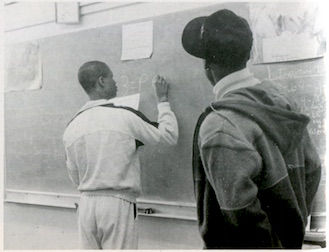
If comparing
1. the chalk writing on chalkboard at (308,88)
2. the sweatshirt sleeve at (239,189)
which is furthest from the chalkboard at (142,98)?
the sweatshirt sleeve at (239,189)

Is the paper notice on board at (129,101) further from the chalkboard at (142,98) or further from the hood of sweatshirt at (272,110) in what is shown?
the hood of sweatshirt at (272,110)

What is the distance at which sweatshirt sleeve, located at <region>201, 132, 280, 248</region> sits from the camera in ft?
4.53

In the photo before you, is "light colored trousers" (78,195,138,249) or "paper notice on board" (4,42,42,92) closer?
"light colored trousers" (78,195,138,249)

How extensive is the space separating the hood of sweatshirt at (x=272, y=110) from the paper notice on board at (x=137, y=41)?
0.30 metres

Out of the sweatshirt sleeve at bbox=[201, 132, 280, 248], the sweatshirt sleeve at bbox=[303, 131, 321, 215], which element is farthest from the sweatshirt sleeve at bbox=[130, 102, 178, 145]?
the sweatshirt sleeve at bbox=[303, 131, 321, 215]

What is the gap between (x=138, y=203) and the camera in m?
1.50

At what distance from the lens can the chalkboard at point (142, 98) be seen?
56.8 inches

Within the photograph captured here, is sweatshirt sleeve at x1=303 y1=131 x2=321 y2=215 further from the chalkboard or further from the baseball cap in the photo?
the baseball cap

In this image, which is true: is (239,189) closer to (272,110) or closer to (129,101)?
(272,110)

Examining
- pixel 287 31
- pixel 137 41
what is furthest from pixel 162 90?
pixel 287 31

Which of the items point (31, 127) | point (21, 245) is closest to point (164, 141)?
point (31, 127)

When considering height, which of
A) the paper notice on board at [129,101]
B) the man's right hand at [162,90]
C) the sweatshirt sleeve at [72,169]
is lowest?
the sweatshirt sleeve at [72,169]

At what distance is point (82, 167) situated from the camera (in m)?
1.51

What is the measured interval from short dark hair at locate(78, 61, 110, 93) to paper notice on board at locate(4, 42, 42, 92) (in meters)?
0.17
